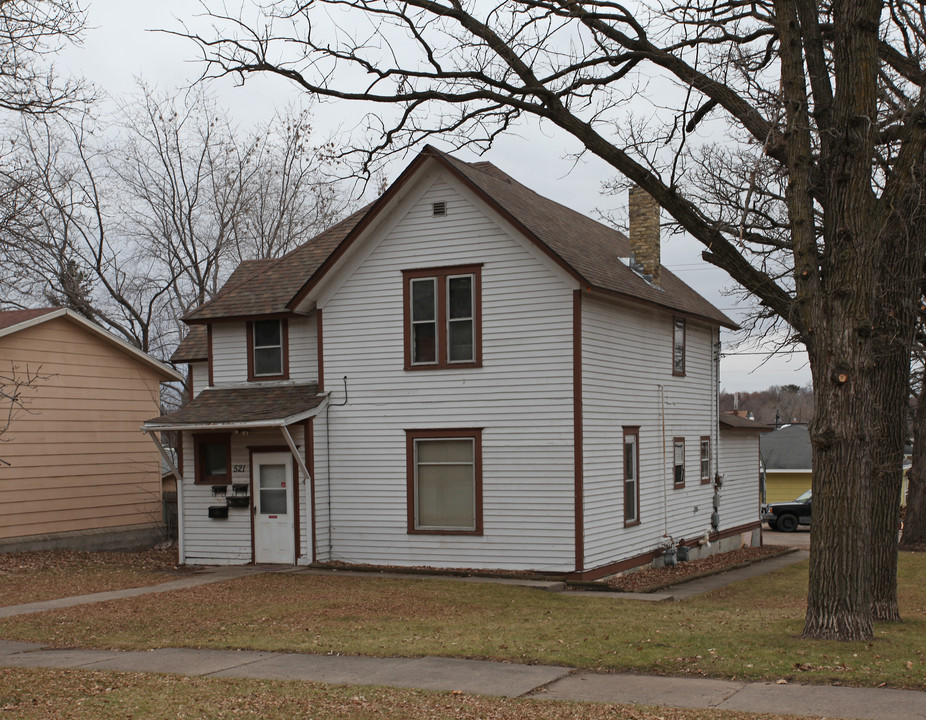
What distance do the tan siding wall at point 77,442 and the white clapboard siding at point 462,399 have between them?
7.23 m

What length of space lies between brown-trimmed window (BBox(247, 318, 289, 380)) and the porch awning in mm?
328

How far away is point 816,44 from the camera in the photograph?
12055 mm

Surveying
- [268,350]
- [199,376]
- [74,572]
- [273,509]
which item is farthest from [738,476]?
[74,572]

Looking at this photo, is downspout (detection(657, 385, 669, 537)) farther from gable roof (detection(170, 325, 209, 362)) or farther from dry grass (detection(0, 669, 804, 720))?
dry grass (detection(0, 669, 804, 720))

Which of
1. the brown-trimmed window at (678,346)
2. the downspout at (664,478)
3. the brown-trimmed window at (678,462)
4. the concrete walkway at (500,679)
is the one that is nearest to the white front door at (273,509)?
the downspout at (664,478)

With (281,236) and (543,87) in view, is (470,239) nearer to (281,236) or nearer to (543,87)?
(543,87)

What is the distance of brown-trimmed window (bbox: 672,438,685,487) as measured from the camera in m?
23.7

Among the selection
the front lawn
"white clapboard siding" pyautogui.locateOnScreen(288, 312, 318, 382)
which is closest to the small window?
the front lawn

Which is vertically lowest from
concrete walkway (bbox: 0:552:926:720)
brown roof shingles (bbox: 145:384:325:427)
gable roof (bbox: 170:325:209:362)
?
concrete walkway (bbox: 0:552:926:720)

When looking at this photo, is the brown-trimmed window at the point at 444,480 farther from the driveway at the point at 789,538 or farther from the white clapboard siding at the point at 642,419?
the driveway at the point at 789,538

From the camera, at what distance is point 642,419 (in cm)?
2183

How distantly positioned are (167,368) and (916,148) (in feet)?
65.6

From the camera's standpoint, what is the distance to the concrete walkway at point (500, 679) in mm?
8469

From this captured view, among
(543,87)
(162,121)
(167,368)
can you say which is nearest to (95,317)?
(162,121)
